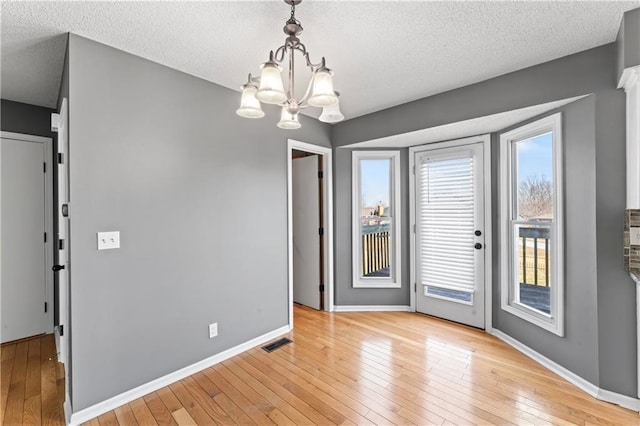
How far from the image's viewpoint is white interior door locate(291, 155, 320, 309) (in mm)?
4043

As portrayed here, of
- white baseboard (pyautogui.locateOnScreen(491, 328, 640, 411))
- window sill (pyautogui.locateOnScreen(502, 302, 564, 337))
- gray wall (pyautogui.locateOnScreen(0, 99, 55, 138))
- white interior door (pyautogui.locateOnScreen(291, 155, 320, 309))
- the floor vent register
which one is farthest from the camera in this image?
white interior door (pyautogui.locateOnScreen(291, 155, 320, 309))

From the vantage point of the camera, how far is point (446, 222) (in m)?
3.55

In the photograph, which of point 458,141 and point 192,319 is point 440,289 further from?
point 192,319

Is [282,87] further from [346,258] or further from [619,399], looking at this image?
[619,399]

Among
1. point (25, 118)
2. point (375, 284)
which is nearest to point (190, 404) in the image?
point (375, 284)

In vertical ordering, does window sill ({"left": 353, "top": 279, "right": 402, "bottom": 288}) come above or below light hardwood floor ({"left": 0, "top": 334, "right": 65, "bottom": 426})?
above

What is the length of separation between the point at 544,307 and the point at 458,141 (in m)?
1.86

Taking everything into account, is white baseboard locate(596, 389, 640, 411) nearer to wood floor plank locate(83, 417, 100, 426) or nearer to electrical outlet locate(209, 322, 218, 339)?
electrical outlet locate(209, 322, 218, 339)

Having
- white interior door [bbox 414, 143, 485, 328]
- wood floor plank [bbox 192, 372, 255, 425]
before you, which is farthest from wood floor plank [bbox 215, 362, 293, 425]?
white interior door [bbox 414, 143, 485, 328]

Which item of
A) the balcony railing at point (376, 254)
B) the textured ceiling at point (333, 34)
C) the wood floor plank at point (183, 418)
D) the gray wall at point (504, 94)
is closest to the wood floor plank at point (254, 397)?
the wood floor plank at point (183, 418)

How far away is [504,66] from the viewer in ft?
7.95

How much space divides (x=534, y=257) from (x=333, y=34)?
260 cm

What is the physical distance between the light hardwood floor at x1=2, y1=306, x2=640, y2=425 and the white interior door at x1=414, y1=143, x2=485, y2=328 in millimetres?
505

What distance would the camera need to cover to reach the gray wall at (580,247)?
2145 mm
